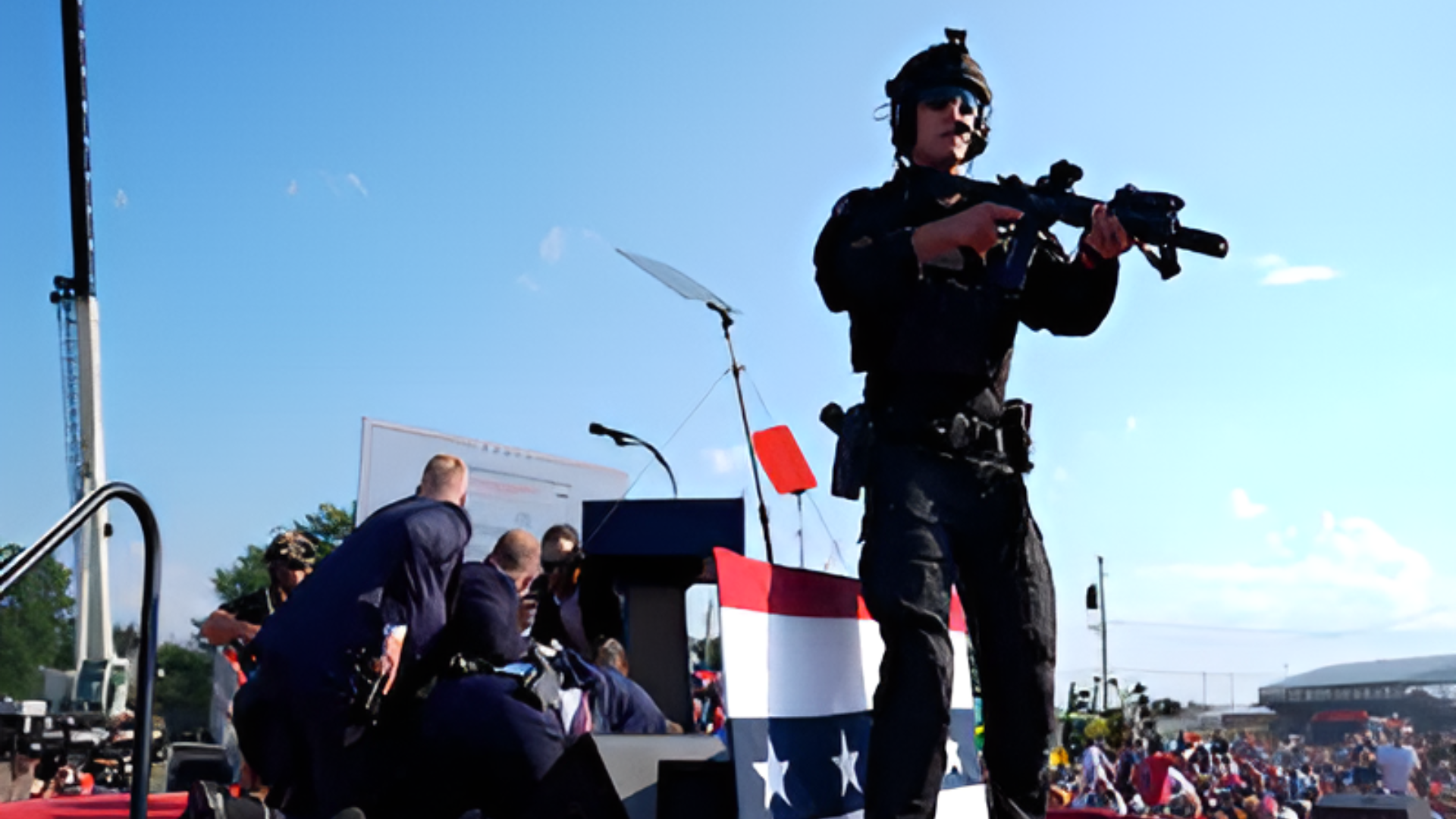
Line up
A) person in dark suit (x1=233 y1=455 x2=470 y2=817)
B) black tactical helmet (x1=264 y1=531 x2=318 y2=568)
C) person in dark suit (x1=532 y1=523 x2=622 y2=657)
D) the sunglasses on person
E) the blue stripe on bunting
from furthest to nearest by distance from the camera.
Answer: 1. black tactical helmet (x1=264 y1=531 x2=318 y2=568)
2. person in dark suit (x1=532 y1=523 x2=622 y2=657)
3. the sunglasses on person
4. person in dark suit (x1=233 y1=455 x2=470 y2=817)
5. the blue stripe on bunting

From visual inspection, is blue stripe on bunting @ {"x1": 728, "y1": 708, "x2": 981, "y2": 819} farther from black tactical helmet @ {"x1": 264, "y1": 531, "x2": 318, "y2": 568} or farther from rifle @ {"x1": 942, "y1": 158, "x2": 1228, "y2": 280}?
black tactical helmet @ {"x1": 264, "y1": 531, "x2": 318, "y2": 568}

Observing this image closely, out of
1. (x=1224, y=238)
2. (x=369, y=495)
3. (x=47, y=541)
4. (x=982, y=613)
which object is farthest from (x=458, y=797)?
(x=369, y=495)

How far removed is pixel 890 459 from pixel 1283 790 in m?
23.1

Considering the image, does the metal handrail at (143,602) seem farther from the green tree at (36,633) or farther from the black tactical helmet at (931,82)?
the green tree at (36,633)

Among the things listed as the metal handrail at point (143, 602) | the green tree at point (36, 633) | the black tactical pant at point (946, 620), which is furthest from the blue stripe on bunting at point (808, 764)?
the green tree at point (36, 633)

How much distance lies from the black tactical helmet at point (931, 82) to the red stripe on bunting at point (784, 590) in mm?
984

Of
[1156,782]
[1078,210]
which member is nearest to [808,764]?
[1078,210]

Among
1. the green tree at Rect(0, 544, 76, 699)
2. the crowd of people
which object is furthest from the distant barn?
the green tree at Rect(0, 544, 76, 699)

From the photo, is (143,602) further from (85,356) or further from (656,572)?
(85,356)

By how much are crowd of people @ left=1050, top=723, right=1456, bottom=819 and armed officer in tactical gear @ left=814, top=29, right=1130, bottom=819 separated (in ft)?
19.5

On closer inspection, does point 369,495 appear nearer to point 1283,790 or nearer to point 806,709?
point 806,709

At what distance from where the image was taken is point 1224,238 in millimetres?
2598

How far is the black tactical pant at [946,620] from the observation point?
2.57 m

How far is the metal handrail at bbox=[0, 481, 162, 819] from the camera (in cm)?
269
